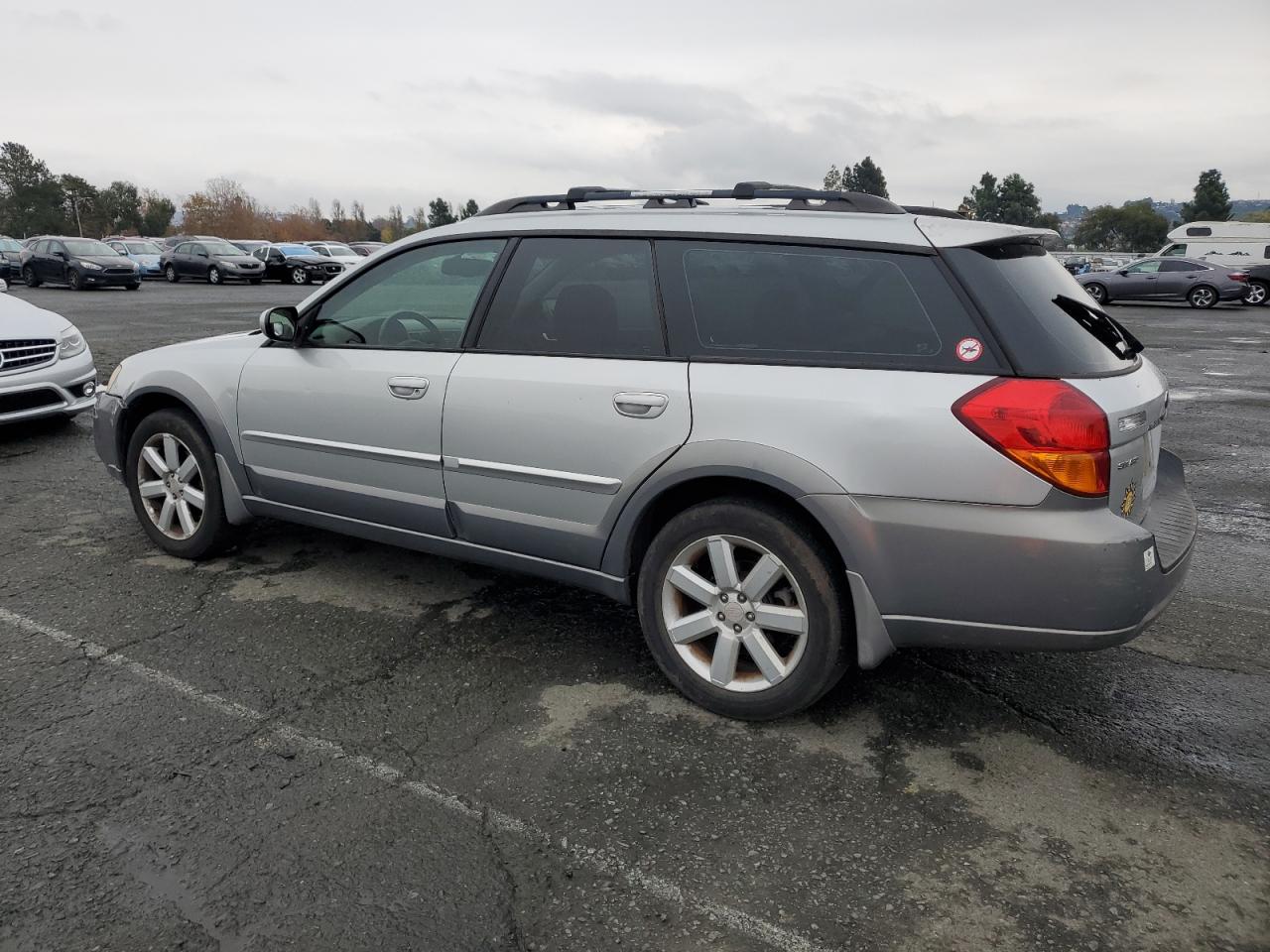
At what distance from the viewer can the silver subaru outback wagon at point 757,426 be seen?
278 cm

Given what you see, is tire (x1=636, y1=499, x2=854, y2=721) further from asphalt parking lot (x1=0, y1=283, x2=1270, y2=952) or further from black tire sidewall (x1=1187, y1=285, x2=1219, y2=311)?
black tire sidewall (x1=1187, y1=285, x2=1219, y2=311)

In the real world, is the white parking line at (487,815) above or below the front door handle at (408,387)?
below

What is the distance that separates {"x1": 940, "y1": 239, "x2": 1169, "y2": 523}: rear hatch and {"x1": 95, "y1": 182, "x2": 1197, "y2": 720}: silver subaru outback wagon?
0.01 meters

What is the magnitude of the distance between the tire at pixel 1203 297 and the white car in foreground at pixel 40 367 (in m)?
26.8

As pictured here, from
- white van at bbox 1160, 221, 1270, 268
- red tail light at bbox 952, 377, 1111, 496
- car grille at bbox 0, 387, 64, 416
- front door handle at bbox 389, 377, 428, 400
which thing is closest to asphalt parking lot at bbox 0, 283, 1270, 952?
red tail light at bbox 952, 377, 1111, 496

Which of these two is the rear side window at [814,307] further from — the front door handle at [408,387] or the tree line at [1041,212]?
the tree line at [1041,212]

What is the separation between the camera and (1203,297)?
85.6 ft

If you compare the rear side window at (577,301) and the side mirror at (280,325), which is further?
the side mirror at (280,325)

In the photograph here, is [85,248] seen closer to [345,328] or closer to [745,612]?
[345,328]

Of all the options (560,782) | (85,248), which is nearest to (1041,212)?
(85,248)

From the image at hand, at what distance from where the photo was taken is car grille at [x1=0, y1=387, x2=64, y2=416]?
730 centimetres

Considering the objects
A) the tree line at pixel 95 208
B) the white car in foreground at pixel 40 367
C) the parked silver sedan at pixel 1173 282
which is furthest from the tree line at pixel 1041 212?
the white car in foreground at pixel 40 367

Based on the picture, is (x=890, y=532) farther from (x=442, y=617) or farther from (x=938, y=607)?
(x=442, y=617)

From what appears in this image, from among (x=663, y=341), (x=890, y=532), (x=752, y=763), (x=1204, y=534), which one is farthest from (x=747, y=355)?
(x=1204, y=534)
